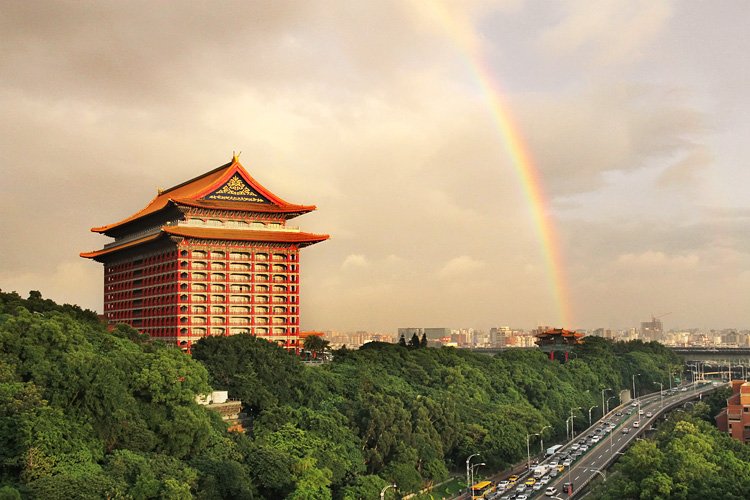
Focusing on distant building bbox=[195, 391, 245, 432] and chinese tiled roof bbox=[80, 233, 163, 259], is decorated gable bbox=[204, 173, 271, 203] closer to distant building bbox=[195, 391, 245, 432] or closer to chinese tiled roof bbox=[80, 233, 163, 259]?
chinese tiled roof bbox=[80, 233, 163, 259]

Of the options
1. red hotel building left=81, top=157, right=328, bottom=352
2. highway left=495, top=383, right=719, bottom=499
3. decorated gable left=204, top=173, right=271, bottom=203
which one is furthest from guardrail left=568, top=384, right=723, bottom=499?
decorated gable left=204, top=173, right=271, bottom=203

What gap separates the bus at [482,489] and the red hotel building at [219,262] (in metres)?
37.6

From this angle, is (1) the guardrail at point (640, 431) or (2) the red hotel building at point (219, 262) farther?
(2) the red hotel building at point (219, 262)

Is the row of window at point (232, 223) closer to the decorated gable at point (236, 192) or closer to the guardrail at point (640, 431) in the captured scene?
the decorated gable at point (236, 192)

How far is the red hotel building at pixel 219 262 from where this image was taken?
361 feet

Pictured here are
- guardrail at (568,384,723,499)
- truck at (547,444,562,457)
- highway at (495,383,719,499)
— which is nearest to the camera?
guardrail at (568,384,723,499)

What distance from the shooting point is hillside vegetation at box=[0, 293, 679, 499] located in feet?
164

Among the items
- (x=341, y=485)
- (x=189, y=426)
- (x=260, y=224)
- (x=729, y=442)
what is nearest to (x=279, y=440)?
(x=341, y=485)

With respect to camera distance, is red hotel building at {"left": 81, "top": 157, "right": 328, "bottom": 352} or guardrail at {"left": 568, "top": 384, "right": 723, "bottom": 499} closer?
guardrail at {"left": 568, "top": 384, "right": 723, "bottom": 499}

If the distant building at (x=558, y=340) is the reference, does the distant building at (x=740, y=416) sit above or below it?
below

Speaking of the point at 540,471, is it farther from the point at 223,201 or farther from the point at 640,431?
the point at 223,201

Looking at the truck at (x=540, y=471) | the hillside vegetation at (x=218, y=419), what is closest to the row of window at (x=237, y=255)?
the hillside vegetation at (x=218, y=419)

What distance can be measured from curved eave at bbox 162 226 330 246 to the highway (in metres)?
42.6

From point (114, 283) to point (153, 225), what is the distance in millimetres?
16502
